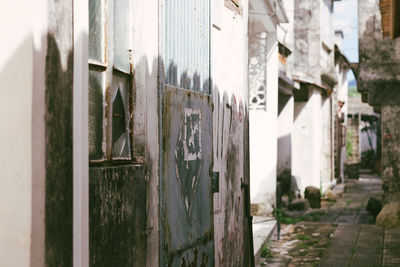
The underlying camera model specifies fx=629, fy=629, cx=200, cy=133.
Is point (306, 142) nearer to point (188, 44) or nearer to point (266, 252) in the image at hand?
point (266, 252)

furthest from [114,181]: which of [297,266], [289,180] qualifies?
[289,180]

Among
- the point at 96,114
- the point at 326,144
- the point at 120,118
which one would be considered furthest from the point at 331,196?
the point at 96,114

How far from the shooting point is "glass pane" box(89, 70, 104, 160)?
12.3ft

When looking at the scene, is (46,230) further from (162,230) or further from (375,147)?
(375,147)

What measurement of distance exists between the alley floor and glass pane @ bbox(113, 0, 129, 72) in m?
5.31

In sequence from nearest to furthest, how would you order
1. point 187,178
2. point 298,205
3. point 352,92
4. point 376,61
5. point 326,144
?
point 187,178
point 376,61
point 298,205
point 326,144
point 352,92

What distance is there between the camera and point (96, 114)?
12.5 ft

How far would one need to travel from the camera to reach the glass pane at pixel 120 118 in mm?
4086

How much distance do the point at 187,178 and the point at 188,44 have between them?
1.15 metres

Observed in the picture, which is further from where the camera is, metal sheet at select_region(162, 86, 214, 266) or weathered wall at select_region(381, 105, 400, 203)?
weathered wall at select_region(381, 105, 400, 203)

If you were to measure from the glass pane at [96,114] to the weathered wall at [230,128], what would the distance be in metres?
2.33

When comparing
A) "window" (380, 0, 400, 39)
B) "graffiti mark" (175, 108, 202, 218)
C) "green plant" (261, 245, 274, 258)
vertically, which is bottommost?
"green plant" (261, 245, 274, 258)

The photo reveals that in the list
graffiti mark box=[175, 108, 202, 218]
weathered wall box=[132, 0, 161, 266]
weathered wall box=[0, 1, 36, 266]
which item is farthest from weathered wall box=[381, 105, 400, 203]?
weathered wall box=[0, 1, 36, 266]

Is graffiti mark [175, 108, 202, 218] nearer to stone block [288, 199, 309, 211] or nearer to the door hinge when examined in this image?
the door hinge
